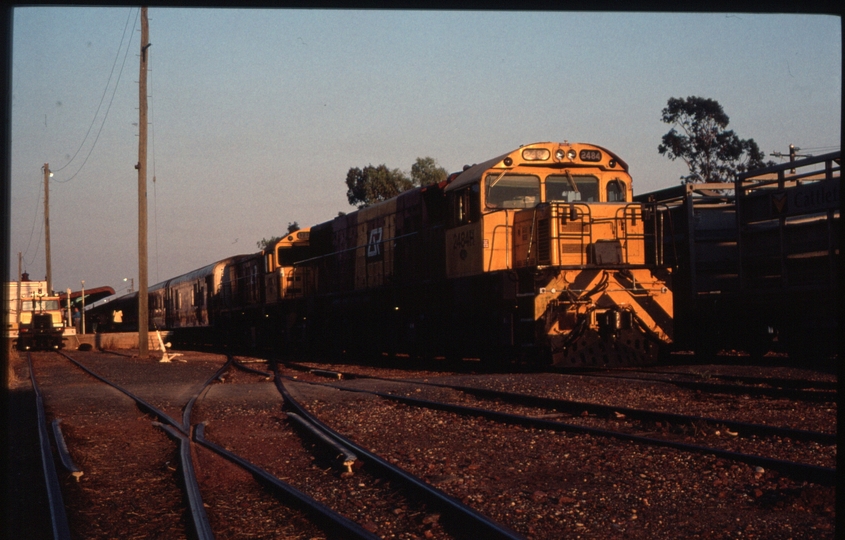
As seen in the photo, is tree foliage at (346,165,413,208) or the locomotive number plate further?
tree foliage at (346,165,413,208)

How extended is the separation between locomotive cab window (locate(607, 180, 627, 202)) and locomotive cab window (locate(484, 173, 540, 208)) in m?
1.28

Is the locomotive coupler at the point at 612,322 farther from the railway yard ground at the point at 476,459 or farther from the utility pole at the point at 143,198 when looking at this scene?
the utility pole at the point at 143,198

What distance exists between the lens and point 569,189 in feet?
45.9

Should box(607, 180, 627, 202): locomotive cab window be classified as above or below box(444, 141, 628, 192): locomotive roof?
below

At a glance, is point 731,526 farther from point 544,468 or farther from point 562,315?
point 562,315

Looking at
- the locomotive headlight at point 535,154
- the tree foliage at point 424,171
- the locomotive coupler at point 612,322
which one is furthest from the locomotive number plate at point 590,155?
the tree foliage at point 424,171

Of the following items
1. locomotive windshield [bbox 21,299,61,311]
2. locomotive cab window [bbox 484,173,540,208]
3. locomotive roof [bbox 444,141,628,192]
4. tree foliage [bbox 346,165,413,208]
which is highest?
tree foliage [bbox 346,165,413,208]

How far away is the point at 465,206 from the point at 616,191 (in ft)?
8.59

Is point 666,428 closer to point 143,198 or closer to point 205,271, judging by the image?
point 143,198

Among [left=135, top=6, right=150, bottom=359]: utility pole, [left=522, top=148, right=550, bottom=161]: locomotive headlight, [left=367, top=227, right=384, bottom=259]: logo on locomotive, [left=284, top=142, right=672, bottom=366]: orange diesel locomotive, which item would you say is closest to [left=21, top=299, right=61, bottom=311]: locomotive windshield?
A: [left=135, top=6, right=150, bottom=359]: utility pole

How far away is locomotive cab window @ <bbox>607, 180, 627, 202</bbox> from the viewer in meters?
14.2

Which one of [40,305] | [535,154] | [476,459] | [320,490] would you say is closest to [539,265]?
[535,154]

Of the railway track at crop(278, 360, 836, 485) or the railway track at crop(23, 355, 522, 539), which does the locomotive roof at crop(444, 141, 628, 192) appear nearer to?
the railway track at crop(278, 360, 836, 485)

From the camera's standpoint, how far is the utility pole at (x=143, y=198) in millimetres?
24594
